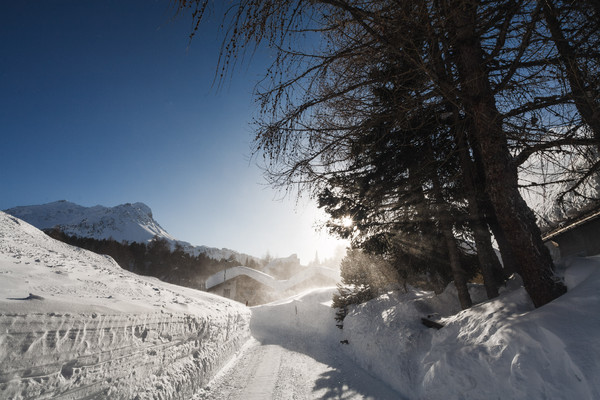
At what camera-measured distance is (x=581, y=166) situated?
426 cm

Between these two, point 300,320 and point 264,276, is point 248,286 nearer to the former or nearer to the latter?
point 264,276

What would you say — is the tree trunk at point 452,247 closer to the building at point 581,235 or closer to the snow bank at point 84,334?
the building at point 581,235

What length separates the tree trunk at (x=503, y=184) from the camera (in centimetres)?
323

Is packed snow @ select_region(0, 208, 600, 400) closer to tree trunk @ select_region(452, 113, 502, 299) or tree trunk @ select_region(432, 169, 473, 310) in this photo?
tree trunk @ select_region(452, 113, 502, 299)

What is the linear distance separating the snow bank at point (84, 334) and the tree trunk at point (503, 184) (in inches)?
211

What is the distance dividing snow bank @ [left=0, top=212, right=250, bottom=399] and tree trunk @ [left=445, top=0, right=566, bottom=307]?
5370mm

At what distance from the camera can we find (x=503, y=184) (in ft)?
11.5

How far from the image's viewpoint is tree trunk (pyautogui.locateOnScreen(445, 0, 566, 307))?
3.23 metres

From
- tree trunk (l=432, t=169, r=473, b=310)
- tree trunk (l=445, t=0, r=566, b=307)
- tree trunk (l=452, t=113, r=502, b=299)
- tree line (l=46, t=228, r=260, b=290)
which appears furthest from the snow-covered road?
tree line (l=46, t=228, r=260, b=290)

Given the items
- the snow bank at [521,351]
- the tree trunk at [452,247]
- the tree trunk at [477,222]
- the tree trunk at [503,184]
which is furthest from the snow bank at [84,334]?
the tree trunk at [477,222]

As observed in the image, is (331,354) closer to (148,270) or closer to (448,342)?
(448,342)

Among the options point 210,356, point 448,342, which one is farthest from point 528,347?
point 210,356

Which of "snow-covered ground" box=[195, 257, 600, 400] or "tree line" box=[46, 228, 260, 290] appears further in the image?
"tree line" box=[46, 228, 260, 290]

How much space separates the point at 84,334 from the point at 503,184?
5741mm
